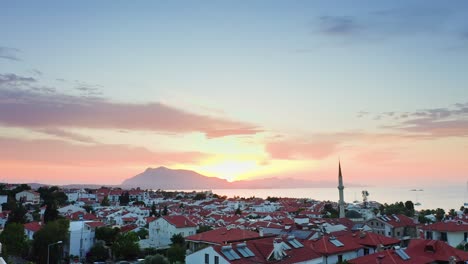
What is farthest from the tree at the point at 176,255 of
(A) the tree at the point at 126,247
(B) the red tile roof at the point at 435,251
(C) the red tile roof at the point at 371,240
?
(B) the red tile roof at the point at 435,251

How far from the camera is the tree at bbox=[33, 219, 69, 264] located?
119 feet

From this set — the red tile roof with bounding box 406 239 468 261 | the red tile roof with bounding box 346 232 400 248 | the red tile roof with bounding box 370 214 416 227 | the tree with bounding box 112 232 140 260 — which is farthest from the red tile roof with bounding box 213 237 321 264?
the red tile roof with bounding box 370 214 416 227

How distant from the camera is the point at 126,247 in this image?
3822cm

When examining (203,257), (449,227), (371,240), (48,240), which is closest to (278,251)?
(203,257)

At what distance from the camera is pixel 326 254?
1015 inches

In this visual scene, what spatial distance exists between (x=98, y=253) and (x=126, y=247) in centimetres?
282

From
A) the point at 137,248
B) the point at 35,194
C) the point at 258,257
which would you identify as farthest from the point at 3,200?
the point at 258,257

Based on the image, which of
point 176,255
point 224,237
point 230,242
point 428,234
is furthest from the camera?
point 428,234

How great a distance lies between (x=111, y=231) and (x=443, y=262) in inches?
1184

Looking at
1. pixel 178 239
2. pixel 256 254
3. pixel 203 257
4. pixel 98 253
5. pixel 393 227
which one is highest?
pixel 256 254

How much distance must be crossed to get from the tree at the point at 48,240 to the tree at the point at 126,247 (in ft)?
14.7

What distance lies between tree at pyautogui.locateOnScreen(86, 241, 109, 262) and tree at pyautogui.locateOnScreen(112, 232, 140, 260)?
1.12 metres

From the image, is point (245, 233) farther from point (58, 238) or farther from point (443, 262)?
point (58, 238)

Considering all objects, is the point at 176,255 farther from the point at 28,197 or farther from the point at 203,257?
the point at 28,197
